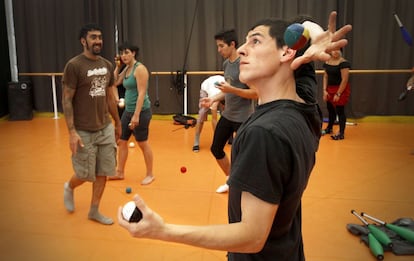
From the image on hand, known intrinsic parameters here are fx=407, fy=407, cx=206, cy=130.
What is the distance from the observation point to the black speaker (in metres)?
8.47

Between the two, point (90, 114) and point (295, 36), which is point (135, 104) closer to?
point (90, 114)

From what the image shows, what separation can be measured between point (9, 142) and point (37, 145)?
562mm

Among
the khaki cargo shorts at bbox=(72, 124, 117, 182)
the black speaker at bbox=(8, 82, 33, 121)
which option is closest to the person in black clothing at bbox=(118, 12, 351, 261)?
the khaki cargo shorts at bbox=(72, 124, 117, 182)

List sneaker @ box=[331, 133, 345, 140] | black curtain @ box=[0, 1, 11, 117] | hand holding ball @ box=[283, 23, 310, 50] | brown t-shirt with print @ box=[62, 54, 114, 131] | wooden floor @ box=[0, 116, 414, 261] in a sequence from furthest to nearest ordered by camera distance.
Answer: black curtain @ box=[0, 1, 11, 117]
sneaker @ box=[331, 133, 345, 140]
brown t-shirt with print @ box=[62, 54, 114, 131]
wooden floor @ box=[0, 116, 414, 261]
hand holding ball @ box=[283, 23, 310, 50]

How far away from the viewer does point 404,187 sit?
4465 millimetres

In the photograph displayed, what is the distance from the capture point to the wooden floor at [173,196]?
3160mm

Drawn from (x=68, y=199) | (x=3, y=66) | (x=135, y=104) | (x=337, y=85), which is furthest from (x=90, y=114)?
(x=3, y=66)

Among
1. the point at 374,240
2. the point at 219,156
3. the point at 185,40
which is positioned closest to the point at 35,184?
the point at 219,156

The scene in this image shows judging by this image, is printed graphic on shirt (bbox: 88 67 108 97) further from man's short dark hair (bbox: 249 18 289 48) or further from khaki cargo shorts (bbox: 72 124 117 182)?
man's short dark hair (bbox: 249 18 289 48)

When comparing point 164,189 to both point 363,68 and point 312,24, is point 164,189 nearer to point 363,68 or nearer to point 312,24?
point 312,24

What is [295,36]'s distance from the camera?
1247mm

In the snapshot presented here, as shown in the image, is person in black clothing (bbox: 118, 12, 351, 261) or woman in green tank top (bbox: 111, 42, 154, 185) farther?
woman in green tank top (bbox: 111, 42, 154, 185)

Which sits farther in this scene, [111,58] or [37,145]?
[111,58]

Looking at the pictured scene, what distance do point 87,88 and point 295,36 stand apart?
2.52m
